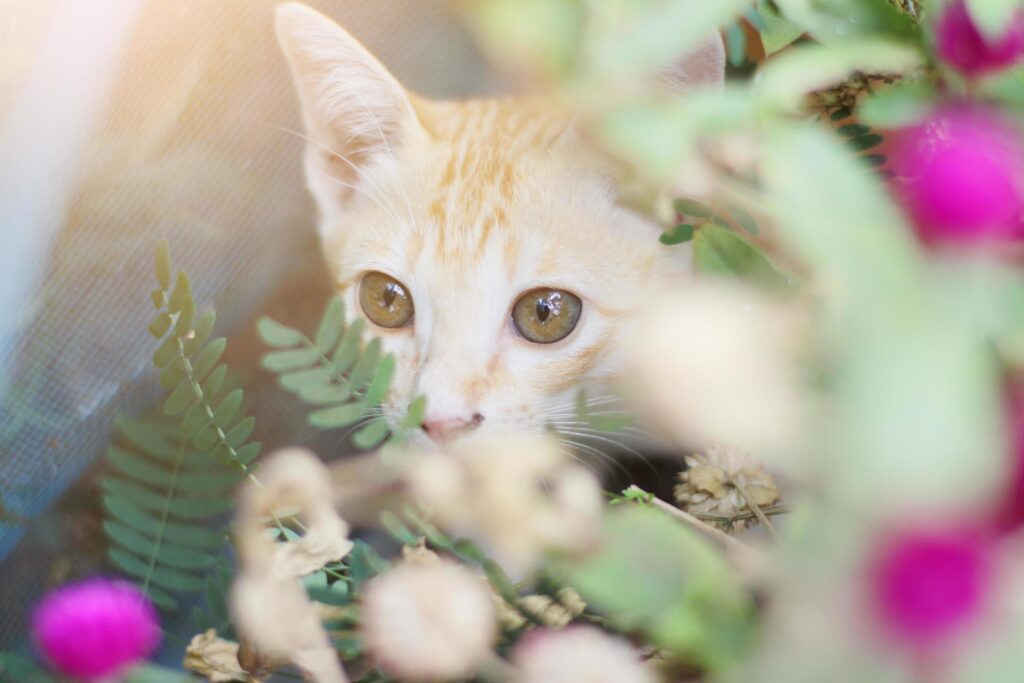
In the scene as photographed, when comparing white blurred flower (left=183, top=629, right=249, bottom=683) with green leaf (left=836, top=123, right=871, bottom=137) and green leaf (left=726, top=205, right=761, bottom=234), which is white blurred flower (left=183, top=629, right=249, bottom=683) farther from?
green leaf (left=836, top=123, right=871, bottom=137)

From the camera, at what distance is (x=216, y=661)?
0.42 meters

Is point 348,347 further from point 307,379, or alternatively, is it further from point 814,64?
point 814,64

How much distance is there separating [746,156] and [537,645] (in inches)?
8.3

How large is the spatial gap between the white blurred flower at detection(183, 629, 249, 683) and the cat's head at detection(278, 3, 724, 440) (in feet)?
0.98

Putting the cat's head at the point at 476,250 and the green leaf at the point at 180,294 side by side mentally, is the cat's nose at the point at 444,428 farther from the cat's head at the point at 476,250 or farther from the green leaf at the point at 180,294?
the green leaf at the point at 180,294

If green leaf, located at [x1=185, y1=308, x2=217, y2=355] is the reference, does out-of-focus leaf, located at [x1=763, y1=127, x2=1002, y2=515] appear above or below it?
above

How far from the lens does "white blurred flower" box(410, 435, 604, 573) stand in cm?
30

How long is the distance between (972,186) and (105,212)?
70cm

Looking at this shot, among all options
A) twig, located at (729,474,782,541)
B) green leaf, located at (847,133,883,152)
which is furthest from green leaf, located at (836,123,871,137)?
twig, located at (729,474,782,541)

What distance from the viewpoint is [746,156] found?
35 cm

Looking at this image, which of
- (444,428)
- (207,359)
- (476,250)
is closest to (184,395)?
(207,359)

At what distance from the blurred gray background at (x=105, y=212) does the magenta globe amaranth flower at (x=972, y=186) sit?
1.84 ft

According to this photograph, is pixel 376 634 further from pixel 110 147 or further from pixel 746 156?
pixel 110 147

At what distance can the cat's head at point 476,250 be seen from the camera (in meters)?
0.77
